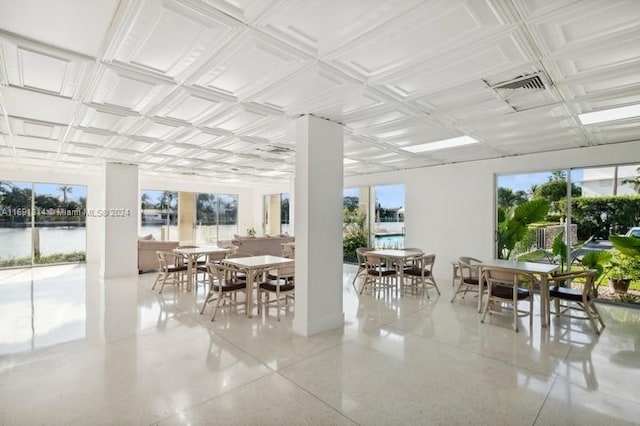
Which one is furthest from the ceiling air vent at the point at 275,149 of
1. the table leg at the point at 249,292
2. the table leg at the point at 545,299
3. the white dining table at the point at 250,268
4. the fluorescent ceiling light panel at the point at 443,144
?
the table leg at the point at 545,299

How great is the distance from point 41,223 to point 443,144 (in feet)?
35.9

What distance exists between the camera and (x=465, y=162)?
22.8ft

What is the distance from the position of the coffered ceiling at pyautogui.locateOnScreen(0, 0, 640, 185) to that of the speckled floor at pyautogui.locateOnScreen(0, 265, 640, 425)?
271cm

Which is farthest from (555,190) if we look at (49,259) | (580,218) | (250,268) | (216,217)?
(49,259)

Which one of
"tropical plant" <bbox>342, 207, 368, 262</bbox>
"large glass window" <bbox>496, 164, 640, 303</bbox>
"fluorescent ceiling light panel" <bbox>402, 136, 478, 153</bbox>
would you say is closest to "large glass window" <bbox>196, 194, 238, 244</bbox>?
"tropical plant" <bbox>342, 207, 368, 262</bbox>

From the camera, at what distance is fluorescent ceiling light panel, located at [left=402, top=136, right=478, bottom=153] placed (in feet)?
17.0

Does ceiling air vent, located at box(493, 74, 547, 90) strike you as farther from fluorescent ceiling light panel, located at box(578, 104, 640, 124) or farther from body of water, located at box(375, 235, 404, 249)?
body of water, located at box(375, 235, 404, 249)

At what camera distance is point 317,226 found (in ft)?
12.8

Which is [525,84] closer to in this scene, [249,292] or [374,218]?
[249,292]

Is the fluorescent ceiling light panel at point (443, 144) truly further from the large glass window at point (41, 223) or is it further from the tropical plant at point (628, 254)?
the large glass window at point (41, 223)

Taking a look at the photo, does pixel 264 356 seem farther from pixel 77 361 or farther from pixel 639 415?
pixel 639 415

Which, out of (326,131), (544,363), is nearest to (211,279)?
(326,131)

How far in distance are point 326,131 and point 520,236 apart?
4.63m

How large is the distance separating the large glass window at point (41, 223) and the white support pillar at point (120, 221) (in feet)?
10.3
